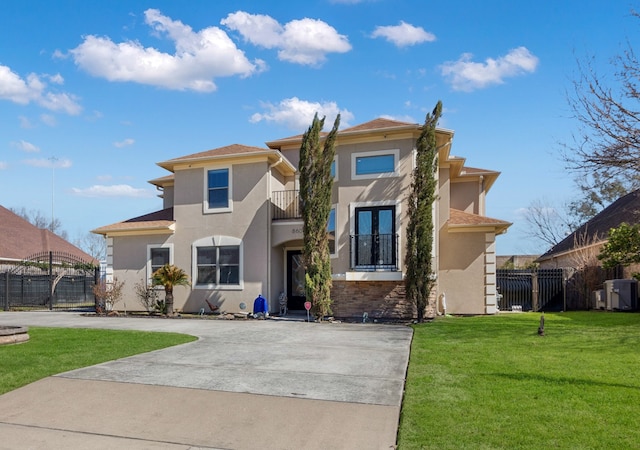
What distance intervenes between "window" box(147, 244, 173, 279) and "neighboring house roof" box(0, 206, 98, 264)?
423 inches

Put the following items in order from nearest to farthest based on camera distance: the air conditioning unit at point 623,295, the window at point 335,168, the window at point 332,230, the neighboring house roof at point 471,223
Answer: the air conditioning unit at point 623,295
the window at point 332,230
the window at point 335,168
the neighboring house roof at point 471,223

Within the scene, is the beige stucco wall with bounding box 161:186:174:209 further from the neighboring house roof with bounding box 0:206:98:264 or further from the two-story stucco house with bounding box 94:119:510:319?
the neighboring house roof with bounding box 0:206:98:264

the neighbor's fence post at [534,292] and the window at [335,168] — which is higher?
the window at [335,168]

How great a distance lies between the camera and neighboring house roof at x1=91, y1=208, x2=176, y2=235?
701 inches

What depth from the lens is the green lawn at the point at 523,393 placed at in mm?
4273

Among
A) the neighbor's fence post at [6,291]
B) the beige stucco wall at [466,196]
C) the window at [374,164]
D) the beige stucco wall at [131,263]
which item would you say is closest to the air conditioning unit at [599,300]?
the beige stucco wall at [466,196]

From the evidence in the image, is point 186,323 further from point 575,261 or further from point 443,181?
point 575,261

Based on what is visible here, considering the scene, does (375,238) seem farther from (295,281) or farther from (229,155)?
(229,155)

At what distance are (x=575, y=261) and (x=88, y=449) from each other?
21.2m

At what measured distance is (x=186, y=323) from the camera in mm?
14117

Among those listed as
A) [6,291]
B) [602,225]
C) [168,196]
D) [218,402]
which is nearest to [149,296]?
[168,196]

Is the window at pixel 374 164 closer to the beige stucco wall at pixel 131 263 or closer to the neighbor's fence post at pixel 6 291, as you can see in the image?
the beige stucco wall at pixel 131 263

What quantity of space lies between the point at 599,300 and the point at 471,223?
556cm

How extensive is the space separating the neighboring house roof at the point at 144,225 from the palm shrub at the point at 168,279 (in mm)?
1723
